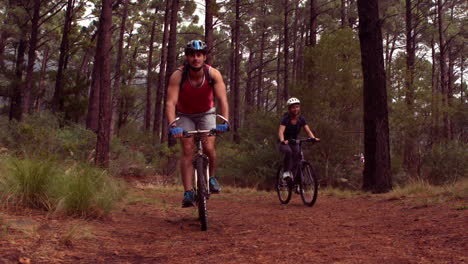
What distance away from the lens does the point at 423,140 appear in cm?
1848

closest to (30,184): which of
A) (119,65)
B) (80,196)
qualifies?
(80,196)

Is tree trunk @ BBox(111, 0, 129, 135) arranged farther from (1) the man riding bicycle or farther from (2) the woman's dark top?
(1) the man riding bicycle

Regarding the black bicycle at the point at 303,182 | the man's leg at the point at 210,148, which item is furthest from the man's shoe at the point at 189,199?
the black bicycle at the point at 303,182

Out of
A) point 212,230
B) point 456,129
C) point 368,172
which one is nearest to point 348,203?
point 368,172

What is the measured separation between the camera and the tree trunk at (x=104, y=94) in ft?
34.6

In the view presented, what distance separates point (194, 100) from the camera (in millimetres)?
5266

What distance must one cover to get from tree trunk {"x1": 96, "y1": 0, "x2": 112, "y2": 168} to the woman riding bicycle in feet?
15.0

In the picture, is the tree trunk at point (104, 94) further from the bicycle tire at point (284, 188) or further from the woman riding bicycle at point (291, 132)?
the woman riding bicycle at point (291, 132)

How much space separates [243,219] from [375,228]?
189cm

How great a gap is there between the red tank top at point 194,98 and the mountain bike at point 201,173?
382 millimetres

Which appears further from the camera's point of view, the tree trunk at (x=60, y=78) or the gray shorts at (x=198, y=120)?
the tree trunk at (x=60, y=78)

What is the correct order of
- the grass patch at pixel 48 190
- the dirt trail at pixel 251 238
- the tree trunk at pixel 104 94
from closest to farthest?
the dirt trail at pixel 251 238, the grass patch at pixel 48 190, the tree trunk at pixel 104 94

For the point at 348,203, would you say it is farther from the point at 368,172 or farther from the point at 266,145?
the point at 266,145

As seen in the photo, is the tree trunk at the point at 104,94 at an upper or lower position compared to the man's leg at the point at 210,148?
upper
